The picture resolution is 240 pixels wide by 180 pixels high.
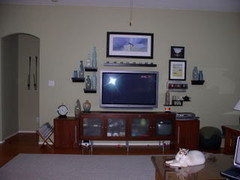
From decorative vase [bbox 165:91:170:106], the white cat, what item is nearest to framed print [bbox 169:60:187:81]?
decorative vase [bbox 165:91:170:106]

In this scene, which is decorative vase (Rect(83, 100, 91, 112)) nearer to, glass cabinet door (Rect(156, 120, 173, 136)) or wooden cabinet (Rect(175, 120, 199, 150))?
glass cabinet door (Rect(156, 120, 173, 136))

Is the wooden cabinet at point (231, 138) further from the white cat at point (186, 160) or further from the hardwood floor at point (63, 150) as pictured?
the white cat at point (186, 160)

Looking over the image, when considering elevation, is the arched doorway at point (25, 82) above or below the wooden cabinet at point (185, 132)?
above

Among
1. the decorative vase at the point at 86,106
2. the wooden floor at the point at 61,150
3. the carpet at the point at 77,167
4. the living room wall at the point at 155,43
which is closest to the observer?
the carpet at the point at 77,167

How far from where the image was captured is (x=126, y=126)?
4184 mm

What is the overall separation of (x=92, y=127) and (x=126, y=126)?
64 cm

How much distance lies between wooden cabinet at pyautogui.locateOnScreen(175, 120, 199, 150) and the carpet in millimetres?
764

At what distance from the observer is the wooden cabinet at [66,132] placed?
4.08 metres

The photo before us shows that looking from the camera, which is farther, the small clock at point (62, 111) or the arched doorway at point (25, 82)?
the arched doorway at point (25, 82)

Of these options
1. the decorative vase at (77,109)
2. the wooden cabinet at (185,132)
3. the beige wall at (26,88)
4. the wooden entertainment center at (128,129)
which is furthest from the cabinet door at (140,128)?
the beige wall at (26,88)

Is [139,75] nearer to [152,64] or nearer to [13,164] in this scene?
[152,64]

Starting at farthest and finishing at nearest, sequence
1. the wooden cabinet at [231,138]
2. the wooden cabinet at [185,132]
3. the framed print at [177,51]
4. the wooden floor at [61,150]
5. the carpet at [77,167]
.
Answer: the framed print at [177,51] → the wooden cabinet at [185,132] → the wooden floor at [61,150] → the wooden cabinet at [231,138] → the carpet at [77,167]

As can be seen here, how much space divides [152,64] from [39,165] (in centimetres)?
272

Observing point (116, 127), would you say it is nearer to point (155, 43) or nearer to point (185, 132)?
point (185, 132)
